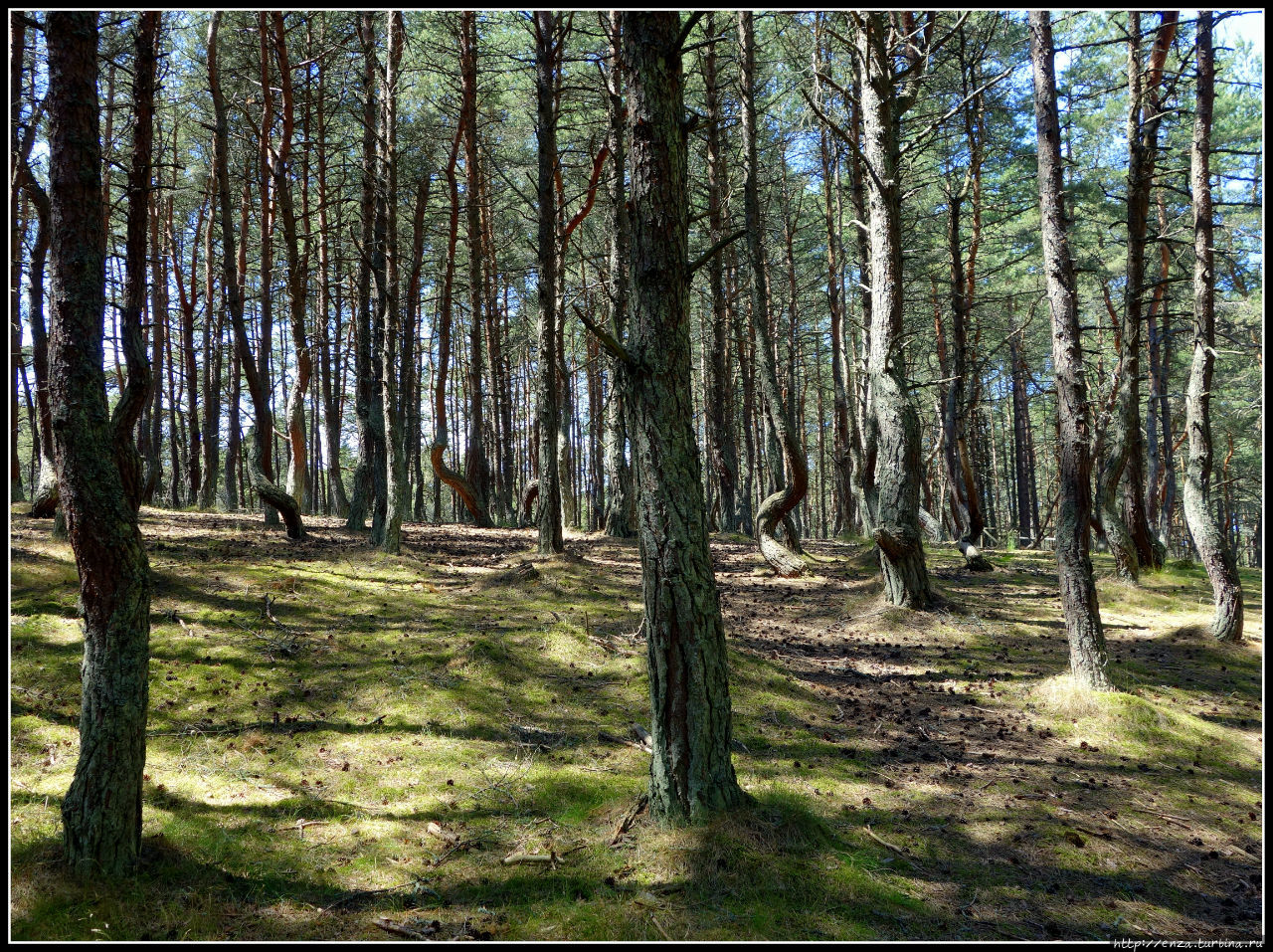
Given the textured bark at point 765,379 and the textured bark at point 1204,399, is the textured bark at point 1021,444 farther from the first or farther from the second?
the textured bark at point 765,379

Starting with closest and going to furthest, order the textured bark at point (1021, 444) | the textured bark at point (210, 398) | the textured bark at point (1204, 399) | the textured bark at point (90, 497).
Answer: the textured bark at point (90, 497), the textured bark at point (1204, 399), the textured bark at point (210, 398), the textured bark at point (1021, 444)

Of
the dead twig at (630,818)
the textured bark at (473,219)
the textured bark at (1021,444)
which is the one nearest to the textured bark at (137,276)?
the dead twig at (630,818)

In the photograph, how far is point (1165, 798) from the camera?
5.52 m

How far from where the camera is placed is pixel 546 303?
35.2 feet

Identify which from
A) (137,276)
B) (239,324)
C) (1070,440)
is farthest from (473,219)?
(1070,440)

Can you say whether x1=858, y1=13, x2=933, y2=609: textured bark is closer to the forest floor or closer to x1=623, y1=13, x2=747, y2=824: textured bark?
the forest floor

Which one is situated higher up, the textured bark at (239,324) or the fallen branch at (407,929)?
the textured bark at (239,324)

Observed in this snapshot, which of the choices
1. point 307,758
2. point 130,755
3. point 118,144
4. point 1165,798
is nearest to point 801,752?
point 1165,798

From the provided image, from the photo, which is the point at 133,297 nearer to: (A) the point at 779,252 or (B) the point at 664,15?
(B) the point at 664,15

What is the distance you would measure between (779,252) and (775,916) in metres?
25.4

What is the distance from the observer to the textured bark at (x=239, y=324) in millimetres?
10992

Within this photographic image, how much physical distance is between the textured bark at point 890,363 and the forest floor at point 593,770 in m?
0.65

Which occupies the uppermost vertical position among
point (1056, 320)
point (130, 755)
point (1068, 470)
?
point (1056, 320)

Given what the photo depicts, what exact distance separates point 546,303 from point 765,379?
4.01m
